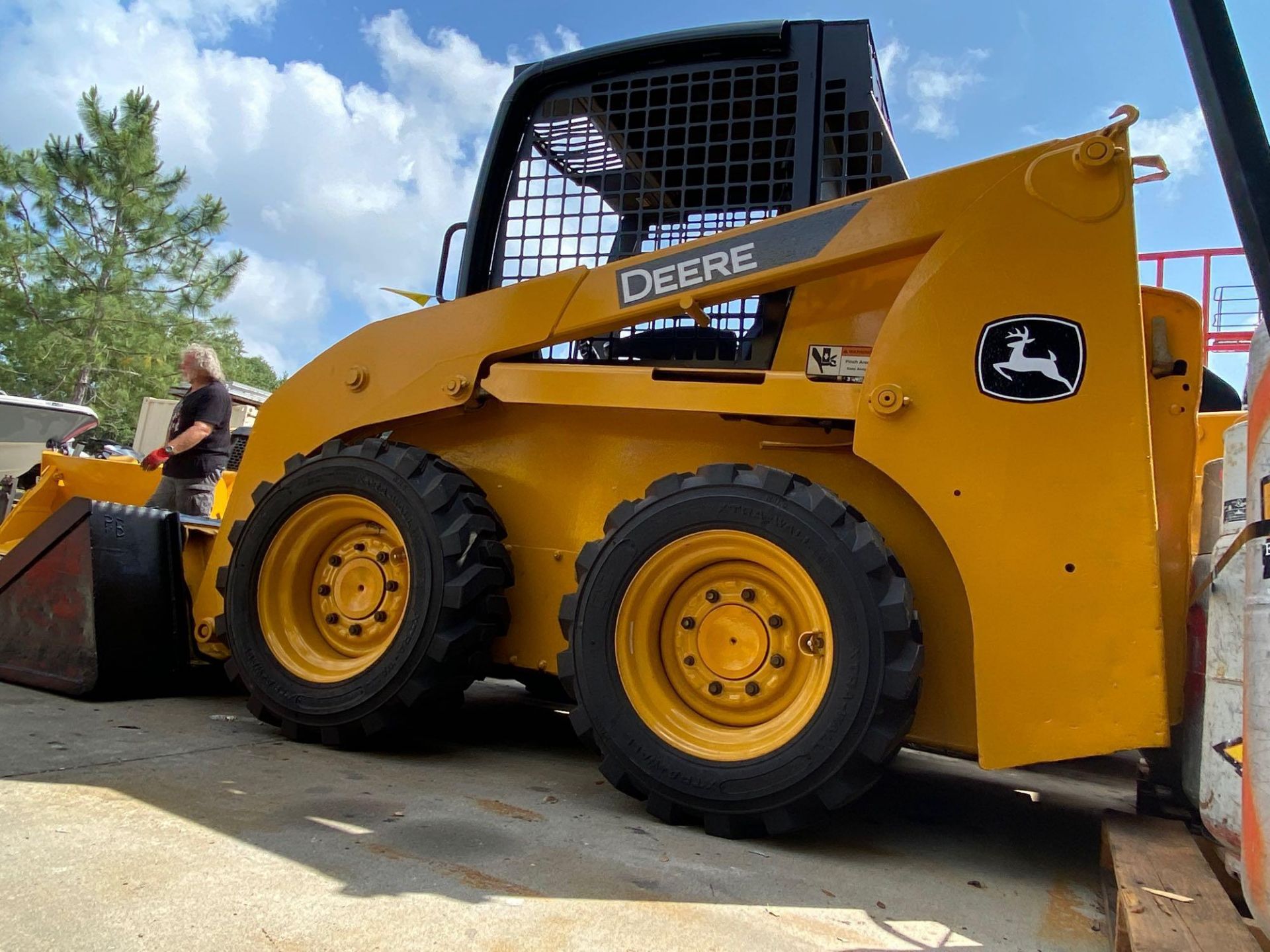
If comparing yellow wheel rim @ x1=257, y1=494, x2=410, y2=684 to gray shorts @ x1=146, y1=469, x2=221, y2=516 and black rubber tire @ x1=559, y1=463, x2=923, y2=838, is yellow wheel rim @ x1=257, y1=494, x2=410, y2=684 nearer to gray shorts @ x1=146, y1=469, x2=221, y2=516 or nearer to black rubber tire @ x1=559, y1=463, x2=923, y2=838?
black rubber tire @ x1=559, y1=463, x2=923, y2=838

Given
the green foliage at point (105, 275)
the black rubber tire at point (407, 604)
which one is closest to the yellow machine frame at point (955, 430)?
the black rubber tire at point (407, 604)

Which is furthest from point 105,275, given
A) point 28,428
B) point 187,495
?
point 187,495

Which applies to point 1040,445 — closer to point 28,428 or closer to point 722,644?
point 722,644

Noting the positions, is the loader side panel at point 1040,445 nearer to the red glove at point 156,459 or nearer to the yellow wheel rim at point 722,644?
the yellow wheel rim at point 722,644

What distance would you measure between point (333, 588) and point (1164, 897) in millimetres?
2896

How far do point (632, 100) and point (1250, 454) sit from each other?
2.72 m

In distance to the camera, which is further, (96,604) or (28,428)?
A: (28,428)

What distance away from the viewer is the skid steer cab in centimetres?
267

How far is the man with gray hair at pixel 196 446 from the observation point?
5145 millimetres

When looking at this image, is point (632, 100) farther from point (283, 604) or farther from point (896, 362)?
point (283, 604)

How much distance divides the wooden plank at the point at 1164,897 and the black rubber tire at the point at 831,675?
2.04 ft

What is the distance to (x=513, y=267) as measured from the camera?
13.0 feet

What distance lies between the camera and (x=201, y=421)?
5.14 metres

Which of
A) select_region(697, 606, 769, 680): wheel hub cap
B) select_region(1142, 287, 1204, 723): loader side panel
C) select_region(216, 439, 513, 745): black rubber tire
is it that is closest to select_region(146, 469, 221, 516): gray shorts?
select_region(216, 439, 513, 745): black rubber tire
